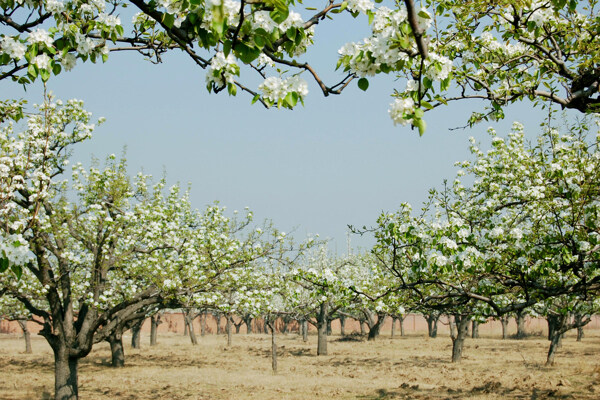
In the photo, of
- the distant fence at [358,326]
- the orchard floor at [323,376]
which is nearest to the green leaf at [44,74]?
the orchard floor at [323,376]

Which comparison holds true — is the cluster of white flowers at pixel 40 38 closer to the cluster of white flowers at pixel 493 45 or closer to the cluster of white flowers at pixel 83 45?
the cluster of white flowers at pixel 83 45

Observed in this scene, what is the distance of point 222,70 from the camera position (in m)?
3.88

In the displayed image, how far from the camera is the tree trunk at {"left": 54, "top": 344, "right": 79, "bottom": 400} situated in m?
15.9

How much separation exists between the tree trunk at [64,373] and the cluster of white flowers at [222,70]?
14646 millimetres

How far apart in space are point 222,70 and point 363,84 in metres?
1.09

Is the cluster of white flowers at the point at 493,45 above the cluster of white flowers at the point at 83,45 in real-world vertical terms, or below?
above

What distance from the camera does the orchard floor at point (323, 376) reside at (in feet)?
63.3

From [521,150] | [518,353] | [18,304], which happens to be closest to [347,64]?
[521,150]

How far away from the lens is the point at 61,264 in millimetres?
15398

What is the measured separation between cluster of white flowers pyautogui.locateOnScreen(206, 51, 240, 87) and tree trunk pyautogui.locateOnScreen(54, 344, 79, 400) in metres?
14.6

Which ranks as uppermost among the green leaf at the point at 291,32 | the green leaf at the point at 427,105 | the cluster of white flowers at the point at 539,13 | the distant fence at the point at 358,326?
the cluster of white flowers at the point at 539,13

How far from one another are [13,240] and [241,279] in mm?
13314

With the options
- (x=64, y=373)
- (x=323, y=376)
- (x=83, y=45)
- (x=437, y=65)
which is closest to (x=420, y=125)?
(x=437, y=65)

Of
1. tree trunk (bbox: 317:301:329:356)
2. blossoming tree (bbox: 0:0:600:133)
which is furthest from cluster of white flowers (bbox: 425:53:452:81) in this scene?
tree trunk (bbox: 317:301:329:356)
